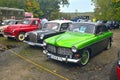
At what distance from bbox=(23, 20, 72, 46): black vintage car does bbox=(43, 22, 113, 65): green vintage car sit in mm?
1870

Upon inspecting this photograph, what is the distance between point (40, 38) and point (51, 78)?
14.6 ft

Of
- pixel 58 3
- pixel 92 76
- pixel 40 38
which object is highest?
pixel 58 3

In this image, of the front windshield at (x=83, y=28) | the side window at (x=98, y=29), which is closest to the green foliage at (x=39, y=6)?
the front windshield at (x=83, y=28)

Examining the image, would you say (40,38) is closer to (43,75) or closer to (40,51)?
(40,51)

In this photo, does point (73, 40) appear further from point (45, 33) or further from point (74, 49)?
point (45, 33)

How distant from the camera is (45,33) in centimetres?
1082

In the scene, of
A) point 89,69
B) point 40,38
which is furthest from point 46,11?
point 89,69

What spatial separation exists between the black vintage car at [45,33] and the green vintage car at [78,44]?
6.13 feet

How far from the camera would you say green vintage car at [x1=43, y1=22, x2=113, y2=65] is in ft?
24.0

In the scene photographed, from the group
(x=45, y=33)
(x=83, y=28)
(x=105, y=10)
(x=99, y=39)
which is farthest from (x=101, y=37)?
(x=105, y=10)

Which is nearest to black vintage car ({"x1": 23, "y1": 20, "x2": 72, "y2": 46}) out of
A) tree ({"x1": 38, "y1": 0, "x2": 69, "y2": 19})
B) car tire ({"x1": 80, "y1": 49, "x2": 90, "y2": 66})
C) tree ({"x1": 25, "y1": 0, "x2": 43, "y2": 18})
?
car tire ({"x1": 80, "y1": 49, "x2": 90, "y2": 66})

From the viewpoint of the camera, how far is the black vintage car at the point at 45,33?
10.7 meters

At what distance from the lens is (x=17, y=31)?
532 inches

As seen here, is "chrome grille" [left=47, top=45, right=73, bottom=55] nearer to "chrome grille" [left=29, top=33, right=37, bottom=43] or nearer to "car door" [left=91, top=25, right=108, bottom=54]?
"car door" [left=91, top=25, right=108, bottom=54]
